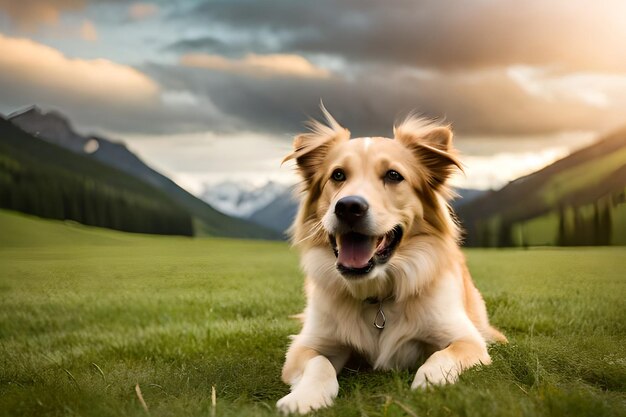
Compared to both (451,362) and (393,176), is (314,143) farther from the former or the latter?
(451,362)

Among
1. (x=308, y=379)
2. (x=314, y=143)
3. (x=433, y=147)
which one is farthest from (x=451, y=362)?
(x=314, y=143)

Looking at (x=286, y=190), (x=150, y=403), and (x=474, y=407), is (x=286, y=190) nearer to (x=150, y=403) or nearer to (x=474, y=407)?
(x=150, y=403)

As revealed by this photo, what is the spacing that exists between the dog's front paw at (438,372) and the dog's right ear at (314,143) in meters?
1.55

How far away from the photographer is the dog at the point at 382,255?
3.79 metres

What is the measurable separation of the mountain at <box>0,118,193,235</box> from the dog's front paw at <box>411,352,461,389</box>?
558cm

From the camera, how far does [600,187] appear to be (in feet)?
20.5

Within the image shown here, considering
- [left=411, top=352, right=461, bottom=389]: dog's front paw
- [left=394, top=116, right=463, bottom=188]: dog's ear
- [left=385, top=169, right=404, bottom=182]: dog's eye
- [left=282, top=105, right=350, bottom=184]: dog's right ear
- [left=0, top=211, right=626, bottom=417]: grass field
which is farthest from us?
[left=282, top=105, right=350, bottom=184]: dog's right ear

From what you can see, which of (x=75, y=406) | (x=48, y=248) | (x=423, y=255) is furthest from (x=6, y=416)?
(x=48, y=248)

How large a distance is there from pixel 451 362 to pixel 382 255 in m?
0.75

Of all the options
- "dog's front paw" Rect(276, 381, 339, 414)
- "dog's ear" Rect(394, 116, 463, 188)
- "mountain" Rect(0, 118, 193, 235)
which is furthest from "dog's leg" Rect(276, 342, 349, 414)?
"mountain" Rect(0, 118, 193, 235)

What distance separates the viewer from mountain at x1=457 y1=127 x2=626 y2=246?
6.11 m

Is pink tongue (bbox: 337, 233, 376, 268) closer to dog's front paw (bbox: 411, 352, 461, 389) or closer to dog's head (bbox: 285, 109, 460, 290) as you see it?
dog's head (bbox: 285, 109, 460, 290)

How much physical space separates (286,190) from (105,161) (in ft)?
19.9

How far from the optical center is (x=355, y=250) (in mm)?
3797
